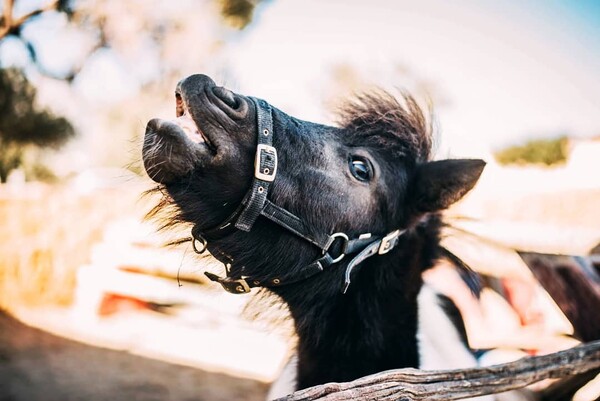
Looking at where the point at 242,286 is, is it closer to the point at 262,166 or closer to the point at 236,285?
the point at 236,285

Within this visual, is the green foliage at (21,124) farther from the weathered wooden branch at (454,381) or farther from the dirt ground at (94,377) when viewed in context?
the weathered wooden branch at (454,381)

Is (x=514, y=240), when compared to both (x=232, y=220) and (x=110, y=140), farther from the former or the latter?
(x=110, y=140)

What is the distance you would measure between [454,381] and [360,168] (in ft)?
3.06

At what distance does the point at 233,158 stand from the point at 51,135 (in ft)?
27.9

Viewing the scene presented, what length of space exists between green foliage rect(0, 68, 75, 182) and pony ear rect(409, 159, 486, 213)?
8156mm

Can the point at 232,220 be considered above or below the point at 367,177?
below

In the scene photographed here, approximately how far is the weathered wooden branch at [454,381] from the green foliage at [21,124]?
8623mm

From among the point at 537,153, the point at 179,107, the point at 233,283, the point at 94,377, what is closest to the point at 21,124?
the point at 94,377

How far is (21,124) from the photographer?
8055 mm


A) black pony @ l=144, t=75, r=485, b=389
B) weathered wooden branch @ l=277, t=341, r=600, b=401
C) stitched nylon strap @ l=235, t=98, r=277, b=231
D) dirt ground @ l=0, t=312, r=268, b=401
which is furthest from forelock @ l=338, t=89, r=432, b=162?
dirt ground @ l=0, t=312, r=268, b=401

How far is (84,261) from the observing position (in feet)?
24.8

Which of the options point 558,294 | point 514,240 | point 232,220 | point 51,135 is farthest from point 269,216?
point 51,135

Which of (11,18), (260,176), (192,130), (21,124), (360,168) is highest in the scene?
(11,18)

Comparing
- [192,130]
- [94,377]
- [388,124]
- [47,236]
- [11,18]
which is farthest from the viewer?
[47,236]
